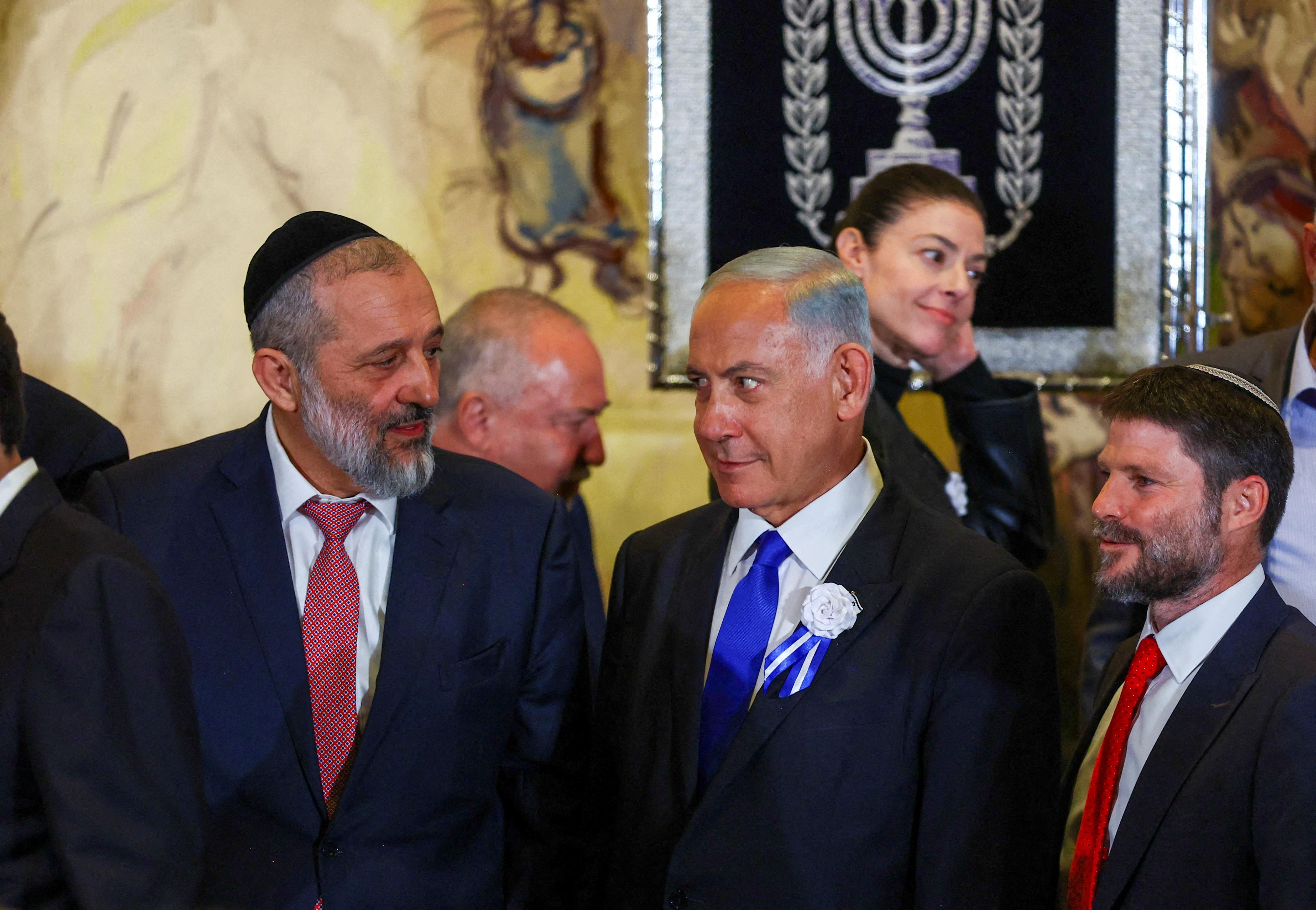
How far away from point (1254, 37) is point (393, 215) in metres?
2.50

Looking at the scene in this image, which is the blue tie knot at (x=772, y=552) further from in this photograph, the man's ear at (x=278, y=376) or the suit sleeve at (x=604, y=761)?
the man's ear at (x=278, y=376)

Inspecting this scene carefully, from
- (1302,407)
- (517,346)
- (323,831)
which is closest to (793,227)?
(517,346)

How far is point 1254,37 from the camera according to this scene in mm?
3631

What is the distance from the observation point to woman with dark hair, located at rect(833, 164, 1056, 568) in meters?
3.12

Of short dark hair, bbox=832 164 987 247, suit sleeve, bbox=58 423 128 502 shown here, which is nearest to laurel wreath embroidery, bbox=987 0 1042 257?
short dark hair, bbox=832 164 987 247

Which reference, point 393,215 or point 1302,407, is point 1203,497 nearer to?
point 1302,407

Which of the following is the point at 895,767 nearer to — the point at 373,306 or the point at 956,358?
the point at 373,306

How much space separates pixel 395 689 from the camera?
220cm

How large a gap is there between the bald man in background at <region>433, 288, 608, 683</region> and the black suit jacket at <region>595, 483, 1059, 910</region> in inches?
56.7

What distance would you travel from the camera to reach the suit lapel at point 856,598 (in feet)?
6.39

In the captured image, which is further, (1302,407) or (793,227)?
(793,227)

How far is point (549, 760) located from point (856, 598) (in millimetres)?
727

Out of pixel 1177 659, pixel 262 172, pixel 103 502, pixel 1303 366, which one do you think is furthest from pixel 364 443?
pixel 1303 366

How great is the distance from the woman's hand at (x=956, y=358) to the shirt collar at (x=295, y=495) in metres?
1.58
